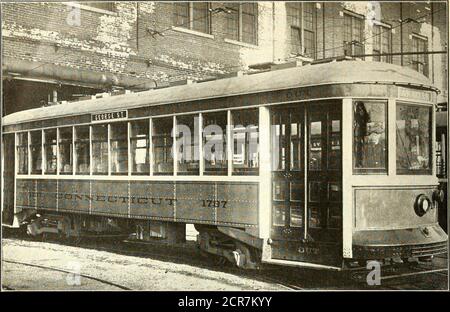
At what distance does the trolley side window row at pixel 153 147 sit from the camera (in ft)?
27.4

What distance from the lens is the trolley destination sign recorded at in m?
10.1

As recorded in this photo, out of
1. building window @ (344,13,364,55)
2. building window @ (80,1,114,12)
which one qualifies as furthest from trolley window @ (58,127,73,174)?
building window @ (344,13,364,55)

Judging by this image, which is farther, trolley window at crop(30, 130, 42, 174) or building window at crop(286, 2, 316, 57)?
building window at crop(286, 2, 316, 57)

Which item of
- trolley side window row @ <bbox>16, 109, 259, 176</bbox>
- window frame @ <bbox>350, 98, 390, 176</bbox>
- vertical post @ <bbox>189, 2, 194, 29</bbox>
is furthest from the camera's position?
vertical post @ <bbox>189, 2, 194, 29</bbox>

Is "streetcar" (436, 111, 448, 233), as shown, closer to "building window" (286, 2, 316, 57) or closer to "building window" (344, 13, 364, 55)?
"building window" (344, 13, 364, 55)

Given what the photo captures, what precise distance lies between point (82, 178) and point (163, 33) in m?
6.21

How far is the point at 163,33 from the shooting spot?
15.7 meters

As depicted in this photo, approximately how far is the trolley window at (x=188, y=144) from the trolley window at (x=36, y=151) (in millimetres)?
4358

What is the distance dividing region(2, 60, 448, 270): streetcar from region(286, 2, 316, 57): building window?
30.2 feet

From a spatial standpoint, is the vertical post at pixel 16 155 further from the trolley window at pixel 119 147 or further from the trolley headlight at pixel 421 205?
the trolley headlight at pixel 421 205

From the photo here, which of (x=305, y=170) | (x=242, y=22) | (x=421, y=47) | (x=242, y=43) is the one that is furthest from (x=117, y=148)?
(x=421, y=47)

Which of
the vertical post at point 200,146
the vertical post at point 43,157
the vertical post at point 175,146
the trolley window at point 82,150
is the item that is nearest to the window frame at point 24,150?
the vertical post at point 43,157
